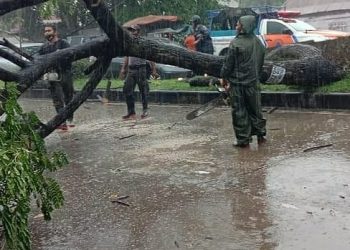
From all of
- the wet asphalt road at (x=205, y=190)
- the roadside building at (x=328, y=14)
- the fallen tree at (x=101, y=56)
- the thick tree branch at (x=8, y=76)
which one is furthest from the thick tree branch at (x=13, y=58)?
the roadside building at (x=328, y=14)

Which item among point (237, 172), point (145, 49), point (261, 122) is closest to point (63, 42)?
point (145, 49)

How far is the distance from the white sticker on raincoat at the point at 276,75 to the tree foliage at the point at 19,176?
5303 mm

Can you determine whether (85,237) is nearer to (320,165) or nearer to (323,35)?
(320,165)

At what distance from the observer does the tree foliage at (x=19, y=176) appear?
3.38m

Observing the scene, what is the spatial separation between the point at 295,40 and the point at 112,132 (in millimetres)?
9625

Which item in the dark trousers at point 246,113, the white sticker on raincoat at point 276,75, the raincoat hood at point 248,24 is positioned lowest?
the dark trousers at point 246,113

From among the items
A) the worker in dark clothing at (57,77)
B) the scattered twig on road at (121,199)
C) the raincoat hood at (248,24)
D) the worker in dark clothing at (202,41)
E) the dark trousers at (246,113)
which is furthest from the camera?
the worker in dark clothing at (202,41)

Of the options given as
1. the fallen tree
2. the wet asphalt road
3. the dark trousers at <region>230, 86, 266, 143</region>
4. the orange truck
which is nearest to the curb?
the wet asphalt road

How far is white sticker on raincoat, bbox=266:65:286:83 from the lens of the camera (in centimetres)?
870

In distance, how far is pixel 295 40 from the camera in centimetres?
1742

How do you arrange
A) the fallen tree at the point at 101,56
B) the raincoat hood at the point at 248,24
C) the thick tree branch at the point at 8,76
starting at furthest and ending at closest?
1. the raincoat hood at the point at 248,24
2. the fallen tree at the point at 101,56
3. the thick tree branch at the point at 8,76

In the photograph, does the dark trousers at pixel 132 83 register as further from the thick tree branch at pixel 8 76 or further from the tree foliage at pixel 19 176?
the tree foliage at pixel 19 176

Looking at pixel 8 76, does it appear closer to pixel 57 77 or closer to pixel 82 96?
pixel 82 96

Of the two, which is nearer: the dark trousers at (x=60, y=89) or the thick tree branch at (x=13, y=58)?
the thick tree branch at (x=13, y=58)
